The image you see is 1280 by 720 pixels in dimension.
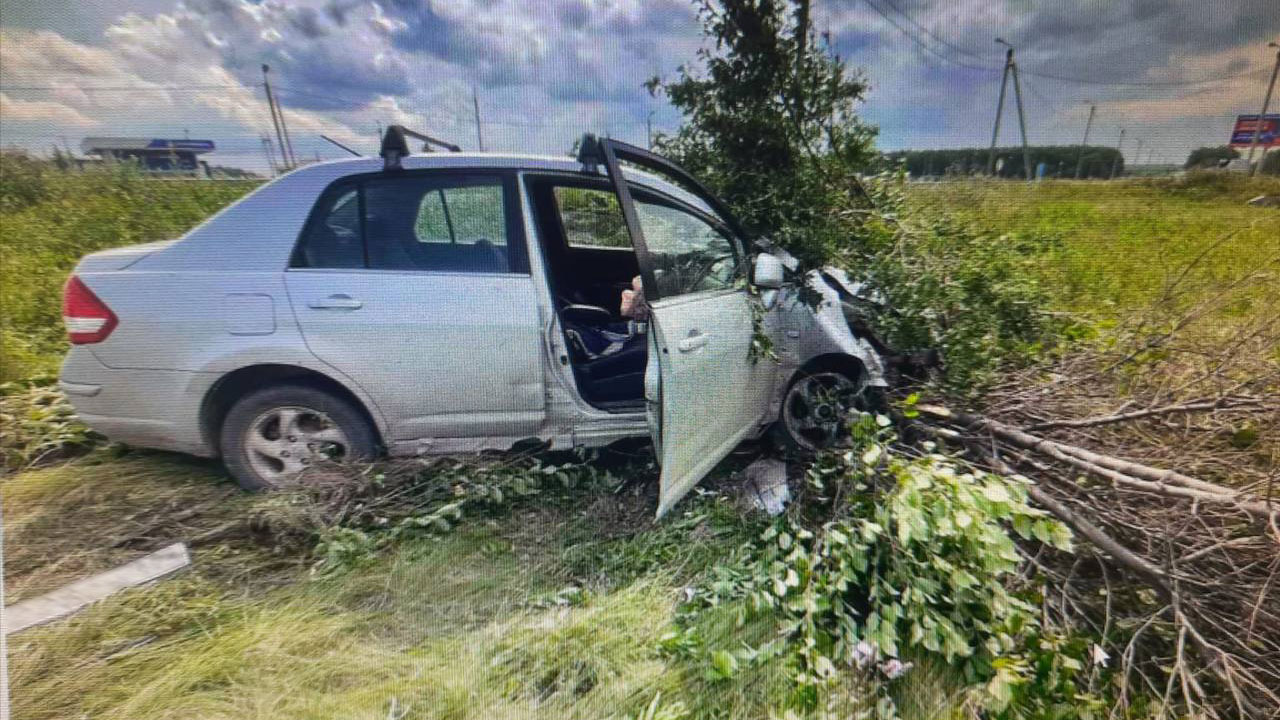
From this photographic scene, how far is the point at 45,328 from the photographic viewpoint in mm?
1505

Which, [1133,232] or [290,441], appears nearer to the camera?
[290,441]

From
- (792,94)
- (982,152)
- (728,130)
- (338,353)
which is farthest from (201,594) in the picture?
(982,152)

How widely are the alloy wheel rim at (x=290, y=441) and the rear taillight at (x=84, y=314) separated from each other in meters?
0.48

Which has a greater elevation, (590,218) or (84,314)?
(590,218)

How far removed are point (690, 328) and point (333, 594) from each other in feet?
4.67

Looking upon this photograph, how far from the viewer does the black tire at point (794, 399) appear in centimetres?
216

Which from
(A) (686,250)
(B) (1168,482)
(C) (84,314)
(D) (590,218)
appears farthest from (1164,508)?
(C) (84,314)

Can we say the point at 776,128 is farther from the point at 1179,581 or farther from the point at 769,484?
the point at 1179,581

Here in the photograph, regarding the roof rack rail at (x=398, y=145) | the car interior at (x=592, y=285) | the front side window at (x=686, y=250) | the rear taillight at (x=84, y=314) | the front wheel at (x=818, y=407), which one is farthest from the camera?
the front wheel at (x=818, y=407)

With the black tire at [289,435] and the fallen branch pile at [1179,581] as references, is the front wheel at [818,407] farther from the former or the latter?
the black tire at [289,435]

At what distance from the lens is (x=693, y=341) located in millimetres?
1693

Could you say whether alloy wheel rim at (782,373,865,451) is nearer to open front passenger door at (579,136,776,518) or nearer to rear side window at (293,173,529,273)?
open front passenger door at (579,136,776,518)

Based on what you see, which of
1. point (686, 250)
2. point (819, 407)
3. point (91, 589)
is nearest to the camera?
point (91, 589)

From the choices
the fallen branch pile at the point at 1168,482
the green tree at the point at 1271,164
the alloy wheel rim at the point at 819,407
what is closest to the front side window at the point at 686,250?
the alloy wheel rim at the point at 819,407
